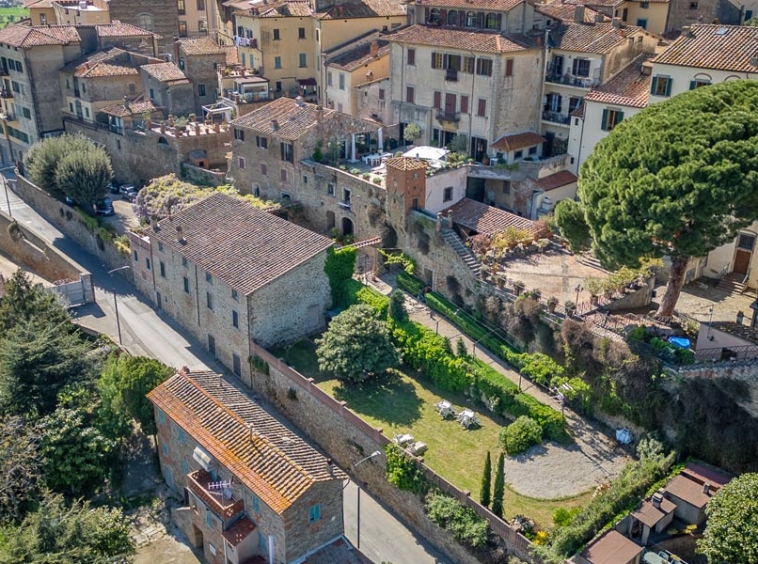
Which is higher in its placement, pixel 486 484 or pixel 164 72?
pixel 164 72

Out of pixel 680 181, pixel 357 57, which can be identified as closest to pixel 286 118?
pixel 357 57

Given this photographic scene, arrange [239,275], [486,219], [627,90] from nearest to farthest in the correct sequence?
[239,275] < [486,219] < [627,90]

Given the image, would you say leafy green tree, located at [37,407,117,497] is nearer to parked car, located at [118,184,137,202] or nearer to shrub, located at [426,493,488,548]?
shrub, located at [426,493,488,548]

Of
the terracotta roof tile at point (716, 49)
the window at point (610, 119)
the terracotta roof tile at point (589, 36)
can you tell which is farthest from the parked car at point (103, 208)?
the terracotta roof tile at point (716, 49)

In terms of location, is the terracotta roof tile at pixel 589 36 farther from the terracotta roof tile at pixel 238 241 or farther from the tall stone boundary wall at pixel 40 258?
the tall stone boundary wall at pixel 40 258

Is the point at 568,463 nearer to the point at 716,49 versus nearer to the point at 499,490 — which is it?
the point at 499,490

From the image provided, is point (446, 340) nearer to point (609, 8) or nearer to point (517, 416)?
point (517, 416)
